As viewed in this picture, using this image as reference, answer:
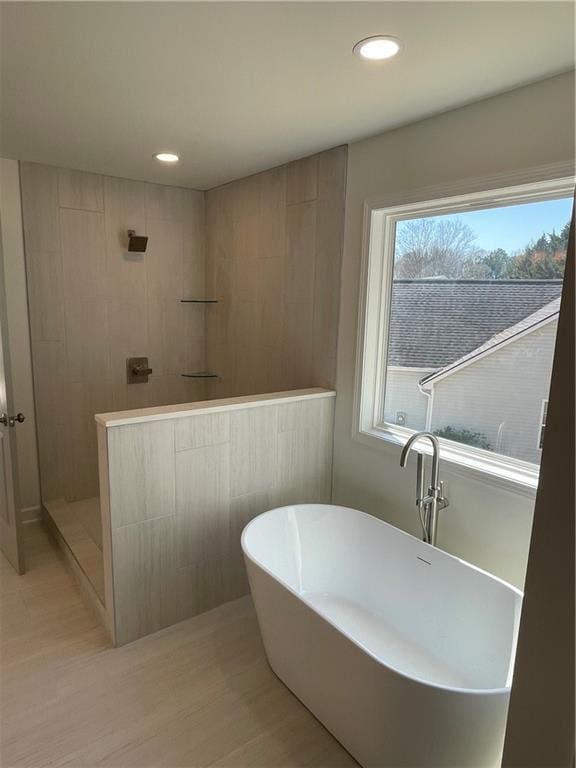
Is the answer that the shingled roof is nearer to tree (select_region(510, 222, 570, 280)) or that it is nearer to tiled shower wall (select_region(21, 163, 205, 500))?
tree (select_region(510, 222, 570, 280))

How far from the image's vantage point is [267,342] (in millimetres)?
3176

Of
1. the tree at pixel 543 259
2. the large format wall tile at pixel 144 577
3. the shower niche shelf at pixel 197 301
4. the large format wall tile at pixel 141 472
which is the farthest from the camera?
the shower niche shelf at pixel 197 301

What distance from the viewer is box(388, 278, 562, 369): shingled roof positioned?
1985 millimetres

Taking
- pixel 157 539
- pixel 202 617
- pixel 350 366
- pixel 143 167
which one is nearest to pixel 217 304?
pixel 143 167

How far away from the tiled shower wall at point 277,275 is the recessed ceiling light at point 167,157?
57 centimetres

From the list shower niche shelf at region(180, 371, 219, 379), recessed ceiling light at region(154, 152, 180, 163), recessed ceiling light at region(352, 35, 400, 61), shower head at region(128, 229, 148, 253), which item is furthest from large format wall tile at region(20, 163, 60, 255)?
recessed ceiling light at region(352, 35, 400, 61)

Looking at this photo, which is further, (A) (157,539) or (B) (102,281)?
(B) (102,281)

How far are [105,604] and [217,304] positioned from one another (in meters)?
2.19

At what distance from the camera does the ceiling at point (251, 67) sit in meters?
1.34

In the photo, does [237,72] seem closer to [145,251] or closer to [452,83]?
[452,83]

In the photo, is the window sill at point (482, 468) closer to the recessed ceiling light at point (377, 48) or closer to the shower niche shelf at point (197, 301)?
the recessed ceiling light at point (377, 48)

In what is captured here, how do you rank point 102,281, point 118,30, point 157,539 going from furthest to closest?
point 102,281 < point 157,539 < point 118,30

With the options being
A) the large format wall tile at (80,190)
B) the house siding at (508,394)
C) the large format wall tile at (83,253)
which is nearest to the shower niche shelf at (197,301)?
the large format wall tile at (83,253)

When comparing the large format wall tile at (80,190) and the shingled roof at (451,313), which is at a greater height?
the large format wall tile at (80,190)
